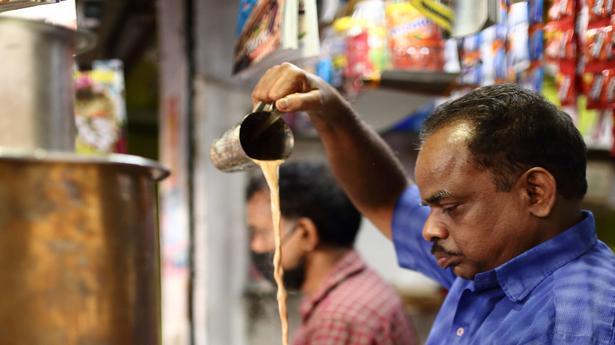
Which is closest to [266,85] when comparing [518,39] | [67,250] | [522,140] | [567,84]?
[522,140]

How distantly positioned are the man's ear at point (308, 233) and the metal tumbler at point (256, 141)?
107cm

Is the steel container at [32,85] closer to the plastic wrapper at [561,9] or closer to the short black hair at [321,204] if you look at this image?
the plastic wrapper at [561,9]

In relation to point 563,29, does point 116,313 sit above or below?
below

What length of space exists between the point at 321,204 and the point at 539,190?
4.63 feet

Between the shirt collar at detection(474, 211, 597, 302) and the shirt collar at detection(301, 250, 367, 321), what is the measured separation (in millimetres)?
1123

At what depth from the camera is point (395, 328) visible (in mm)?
2449

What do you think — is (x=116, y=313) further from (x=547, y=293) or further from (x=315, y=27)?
(x=315, y=27)

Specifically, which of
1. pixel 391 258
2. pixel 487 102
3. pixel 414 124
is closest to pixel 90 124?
pixel 414 124

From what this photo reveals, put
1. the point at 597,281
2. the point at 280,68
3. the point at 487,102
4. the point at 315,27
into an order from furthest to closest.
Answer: the point at 315,27 → the point at 280,68 → the point at 487,102 → the point at 597,281

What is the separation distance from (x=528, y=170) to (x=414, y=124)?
3027 mm

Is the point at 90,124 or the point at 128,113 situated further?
A: the point at 128,113

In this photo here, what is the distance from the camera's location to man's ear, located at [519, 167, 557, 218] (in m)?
1.46

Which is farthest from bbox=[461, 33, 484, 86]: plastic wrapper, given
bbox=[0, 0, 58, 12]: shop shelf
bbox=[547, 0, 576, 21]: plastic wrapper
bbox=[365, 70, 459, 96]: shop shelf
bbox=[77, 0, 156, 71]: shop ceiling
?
bbox=[77, 0, 156, 71]: shop ceiling

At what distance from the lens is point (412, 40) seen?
285cm
